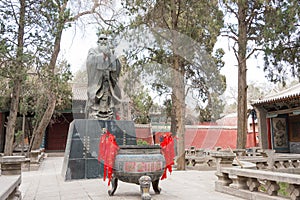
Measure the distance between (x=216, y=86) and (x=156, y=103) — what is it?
86cm

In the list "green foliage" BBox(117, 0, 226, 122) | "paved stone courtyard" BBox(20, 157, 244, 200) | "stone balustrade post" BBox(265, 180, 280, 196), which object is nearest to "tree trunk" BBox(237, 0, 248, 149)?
"green foliage" BBox(117, 0, 226, 122)

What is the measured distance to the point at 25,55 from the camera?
925 centimetres

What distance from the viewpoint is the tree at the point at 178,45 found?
13.3ft

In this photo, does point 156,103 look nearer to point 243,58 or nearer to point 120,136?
point 120,136

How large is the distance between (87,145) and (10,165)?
2.27 meters

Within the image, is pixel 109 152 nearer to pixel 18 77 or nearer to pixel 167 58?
pixel 167 58

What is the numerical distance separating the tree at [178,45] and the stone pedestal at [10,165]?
8.98ft

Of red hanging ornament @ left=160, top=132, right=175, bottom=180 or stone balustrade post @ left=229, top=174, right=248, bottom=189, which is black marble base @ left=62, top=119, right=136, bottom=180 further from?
stone balustrade post @ left=229, top=174, right=248, bottom=189

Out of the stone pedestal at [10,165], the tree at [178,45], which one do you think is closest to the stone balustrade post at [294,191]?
the tree at [178,45]

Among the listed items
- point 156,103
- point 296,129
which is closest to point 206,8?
point 156,103

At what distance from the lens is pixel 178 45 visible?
4.61 metres

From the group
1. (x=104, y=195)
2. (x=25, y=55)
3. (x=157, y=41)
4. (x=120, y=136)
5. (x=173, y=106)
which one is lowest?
(x=104, y=195)

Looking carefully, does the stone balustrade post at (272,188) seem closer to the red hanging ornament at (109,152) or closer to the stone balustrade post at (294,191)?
the stone balustrade post at (294,191)

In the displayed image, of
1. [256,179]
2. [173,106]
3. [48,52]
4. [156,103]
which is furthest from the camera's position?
[48,52]
